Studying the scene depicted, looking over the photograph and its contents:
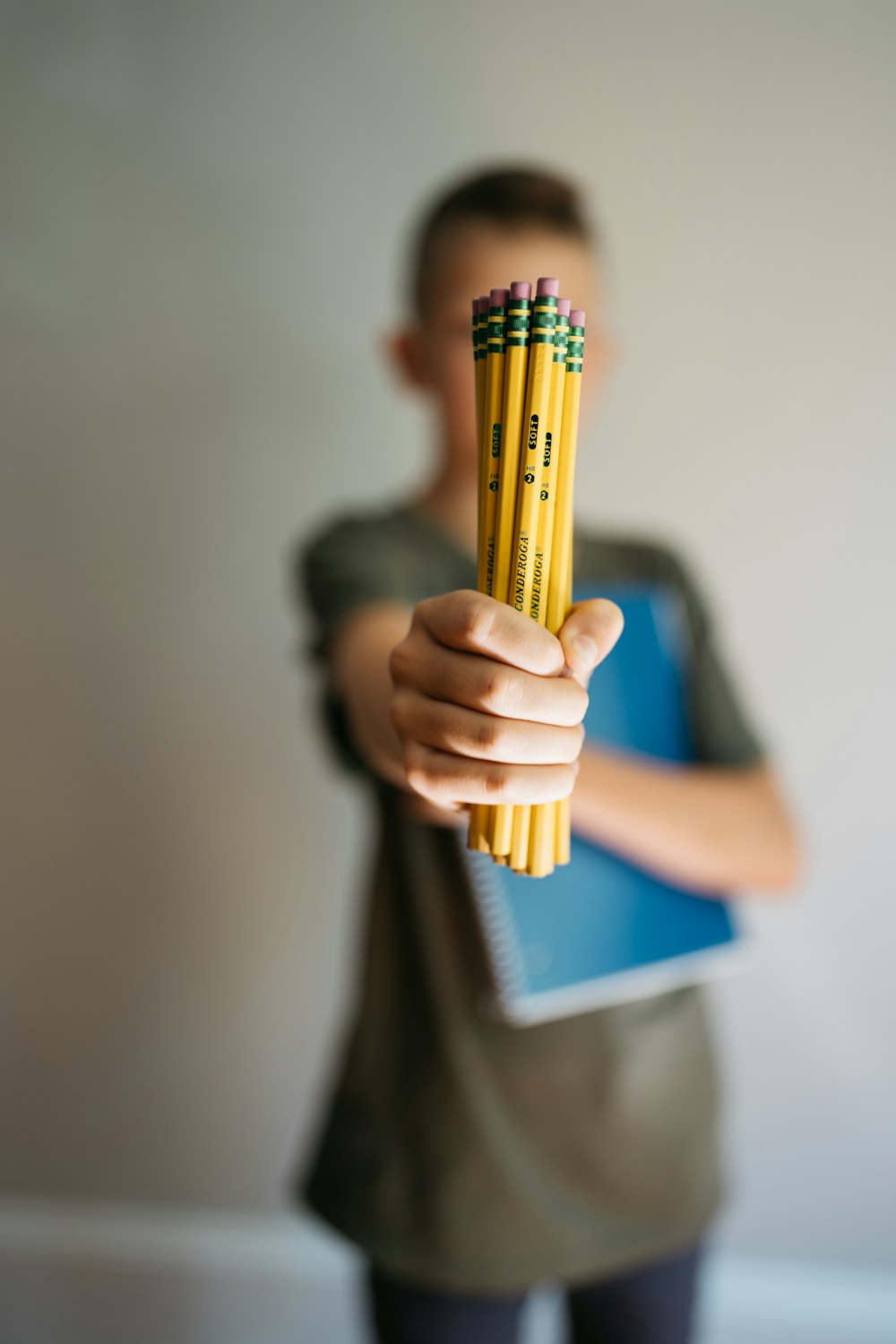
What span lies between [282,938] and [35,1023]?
16.0 inches

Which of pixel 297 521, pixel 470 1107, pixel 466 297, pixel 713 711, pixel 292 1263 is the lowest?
pixel 292 1263

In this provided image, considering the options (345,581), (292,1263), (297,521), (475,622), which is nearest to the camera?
(475,622)

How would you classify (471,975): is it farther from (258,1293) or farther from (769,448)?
(258,1293)

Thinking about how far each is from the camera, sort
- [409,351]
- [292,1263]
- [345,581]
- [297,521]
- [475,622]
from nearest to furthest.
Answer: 1. [475,622]
2. [345,581]
3. [409,351]
4. [297,521]
5. [292,1263]

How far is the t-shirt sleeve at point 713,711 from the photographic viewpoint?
0.85 metres

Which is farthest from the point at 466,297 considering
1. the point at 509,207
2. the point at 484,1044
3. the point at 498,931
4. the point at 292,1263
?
the point at 292,1263

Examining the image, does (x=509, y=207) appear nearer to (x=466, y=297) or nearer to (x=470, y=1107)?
(x=466, y=297)

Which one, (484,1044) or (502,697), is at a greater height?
(502,697)

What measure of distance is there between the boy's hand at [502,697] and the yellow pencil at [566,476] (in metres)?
0.01

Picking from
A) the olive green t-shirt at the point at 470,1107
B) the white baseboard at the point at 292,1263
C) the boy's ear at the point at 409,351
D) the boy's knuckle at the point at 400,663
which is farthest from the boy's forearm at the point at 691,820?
the white baseboard at the point at 292,1263

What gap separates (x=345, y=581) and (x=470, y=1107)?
0.44 m

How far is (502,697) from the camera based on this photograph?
355mm

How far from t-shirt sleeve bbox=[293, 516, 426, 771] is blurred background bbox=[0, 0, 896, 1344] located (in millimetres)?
423

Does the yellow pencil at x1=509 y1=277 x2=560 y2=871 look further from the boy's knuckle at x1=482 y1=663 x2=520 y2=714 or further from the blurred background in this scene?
the blurred background
